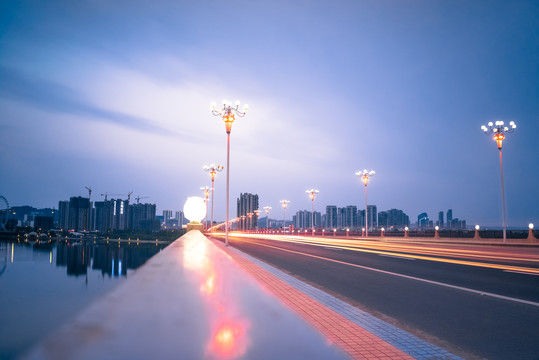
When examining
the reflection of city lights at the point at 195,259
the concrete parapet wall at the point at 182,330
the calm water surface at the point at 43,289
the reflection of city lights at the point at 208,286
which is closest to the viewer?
the concrete parapet wall at the point at 182,330

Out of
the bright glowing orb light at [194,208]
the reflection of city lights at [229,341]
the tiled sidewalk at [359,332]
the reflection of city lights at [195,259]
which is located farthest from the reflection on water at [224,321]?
the bright glowing orb light at [194,208]

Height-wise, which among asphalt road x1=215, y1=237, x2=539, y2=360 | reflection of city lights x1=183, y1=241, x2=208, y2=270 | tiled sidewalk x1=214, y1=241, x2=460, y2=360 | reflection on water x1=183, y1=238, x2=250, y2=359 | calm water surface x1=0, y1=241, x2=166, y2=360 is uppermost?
reflection on water x1=183, y1=238, x2=250, y2=359

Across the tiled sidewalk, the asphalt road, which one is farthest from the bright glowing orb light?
the tiled sidewalk

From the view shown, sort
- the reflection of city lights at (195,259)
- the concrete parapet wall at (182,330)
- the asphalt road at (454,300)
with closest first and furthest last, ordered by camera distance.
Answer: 1. the concrete parapet wall at (182,330)
2. the asphalt road at (454,300)
3. the reflection of city lights at (195,259)

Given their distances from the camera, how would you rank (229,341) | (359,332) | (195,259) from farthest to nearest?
(195,259) → (359,332) → (229,341)

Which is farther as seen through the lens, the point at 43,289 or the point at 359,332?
the point at 43,289

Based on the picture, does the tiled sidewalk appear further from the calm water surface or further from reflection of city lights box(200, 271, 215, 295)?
the calm water surface

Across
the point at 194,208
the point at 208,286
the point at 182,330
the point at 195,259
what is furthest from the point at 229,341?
the point at 194,208

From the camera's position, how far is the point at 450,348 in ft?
16.3

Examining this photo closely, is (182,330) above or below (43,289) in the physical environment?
above

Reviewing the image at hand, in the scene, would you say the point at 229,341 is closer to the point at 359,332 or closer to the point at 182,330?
the point at 182,330

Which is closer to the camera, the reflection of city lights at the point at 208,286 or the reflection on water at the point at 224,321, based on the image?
the reflection on water at the point at 224,321

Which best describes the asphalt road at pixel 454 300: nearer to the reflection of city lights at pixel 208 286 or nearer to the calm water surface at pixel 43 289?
the reflection of city lights at pixel 208 286

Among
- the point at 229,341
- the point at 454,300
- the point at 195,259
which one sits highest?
the point at 229,341
